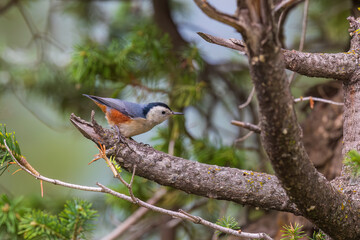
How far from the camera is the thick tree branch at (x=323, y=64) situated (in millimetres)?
1013

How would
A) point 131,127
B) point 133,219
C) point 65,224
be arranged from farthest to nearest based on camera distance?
point 133,219 < point 131,127 < point 65,224

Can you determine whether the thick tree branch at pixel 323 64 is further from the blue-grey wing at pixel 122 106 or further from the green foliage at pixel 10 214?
the green foliage at pixel 10 214

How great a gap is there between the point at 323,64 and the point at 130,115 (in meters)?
0.73

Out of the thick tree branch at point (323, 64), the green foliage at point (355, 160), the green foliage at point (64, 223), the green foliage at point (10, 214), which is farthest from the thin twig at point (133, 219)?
the green foliage at point (355, 160)

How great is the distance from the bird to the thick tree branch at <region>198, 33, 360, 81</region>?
0.65m

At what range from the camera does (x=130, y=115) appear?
151 cm

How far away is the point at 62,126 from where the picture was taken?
233 centimetres

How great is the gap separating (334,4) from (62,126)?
160 cm

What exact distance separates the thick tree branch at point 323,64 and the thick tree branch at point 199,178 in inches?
11.1

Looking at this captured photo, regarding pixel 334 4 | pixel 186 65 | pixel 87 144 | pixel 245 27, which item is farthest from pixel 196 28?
pixel 87 144

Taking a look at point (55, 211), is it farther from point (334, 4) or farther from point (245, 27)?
point (334, 4)

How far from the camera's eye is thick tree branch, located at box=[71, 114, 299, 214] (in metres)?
0.94

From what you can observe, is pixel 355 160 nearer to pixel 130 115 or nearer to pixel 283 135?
pixel 283 135

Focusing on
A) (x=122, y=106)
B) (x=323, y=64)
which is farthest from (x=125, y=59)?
(x=323, y=64)
